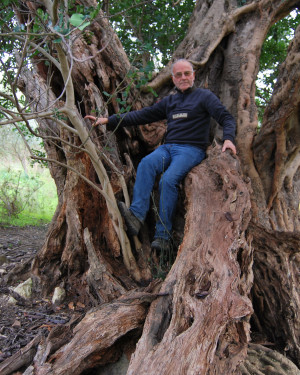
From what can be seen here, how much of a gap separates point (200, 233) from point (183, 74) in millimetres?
2182

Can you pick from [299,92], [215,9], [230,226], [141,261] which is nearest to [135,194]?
[141,261]

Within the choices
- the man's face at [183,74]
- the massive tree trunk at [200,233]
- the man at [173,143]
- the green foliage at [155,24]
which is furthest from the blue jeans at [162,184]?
the green foliage at [155,24]

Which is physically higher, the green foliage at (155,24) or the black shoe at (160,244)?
the green foliage at (155,24)

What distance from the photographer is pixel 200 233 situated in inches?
101

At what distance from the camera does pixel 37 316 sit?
298 cm

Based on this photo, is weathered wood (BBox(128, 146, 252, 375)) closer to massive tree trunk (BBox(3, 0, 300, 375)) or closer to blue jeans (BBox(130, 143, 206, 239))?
massive tree trunk (BBox(3, 0, 300, 375))

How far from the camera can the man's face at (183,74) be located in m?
3.84

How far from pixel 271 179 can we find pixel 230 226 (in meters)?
1.60

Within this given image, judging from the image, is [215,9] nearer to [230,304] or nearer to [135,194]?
[135,194]

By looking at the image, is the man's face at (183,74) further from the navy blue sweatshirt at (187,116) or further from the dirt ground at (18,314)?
the dirt ground at (18,314)

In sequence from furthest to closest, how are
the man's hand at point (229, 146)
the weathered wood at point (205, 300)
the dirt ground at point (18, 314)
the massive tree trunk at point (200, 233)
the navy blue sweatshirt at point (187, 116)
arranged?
the navy blue sweatshirt at point (187, 116) < the man's hand at point (229, 146) < the dirt ground at point (18, 314) < the massive tree trunk at point (200, 233) < the weathered wood at point (205, 300)

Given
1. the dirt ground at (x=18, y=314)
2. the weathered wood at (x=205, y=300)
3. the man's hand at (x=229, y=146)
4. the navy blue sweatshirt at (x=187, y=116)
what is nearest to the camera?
the weathered wood at (x=205, y=300)

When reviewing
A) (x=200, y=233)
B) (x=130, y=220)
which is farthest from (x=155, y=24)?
(x=200, y=233)

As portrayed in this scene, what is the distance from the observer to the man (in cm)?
330
